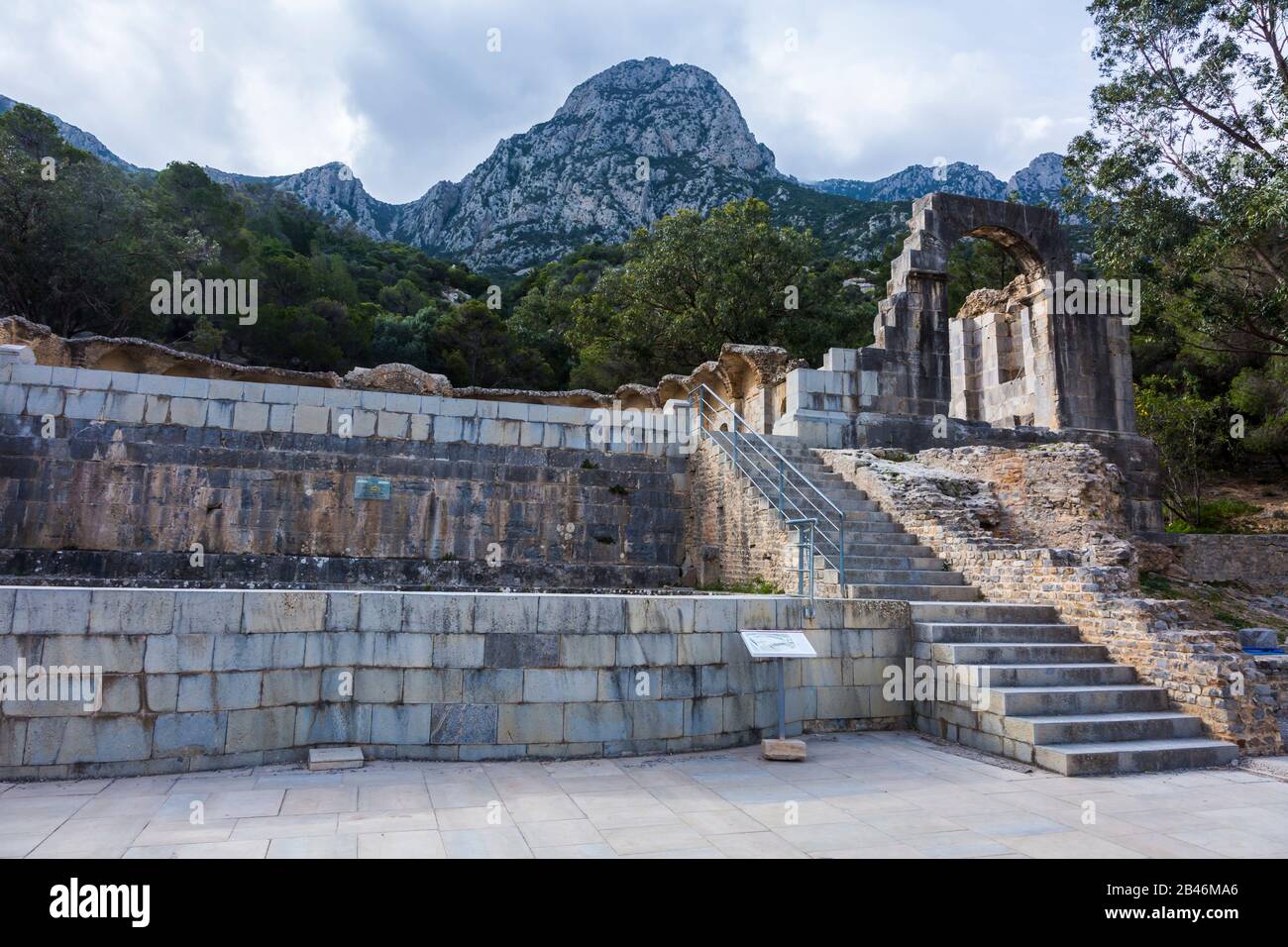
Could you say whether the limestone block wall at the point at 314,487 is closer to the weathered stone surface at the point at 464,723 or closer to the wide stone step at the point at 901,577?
the wide stone step at the point at 901,577

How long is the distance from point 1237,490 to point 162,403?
110 feet

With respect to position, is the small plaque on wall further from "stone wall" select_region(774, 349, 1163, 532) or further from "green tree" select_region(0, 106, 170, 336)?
"green tree" select_region(0, 106, 170, 336)

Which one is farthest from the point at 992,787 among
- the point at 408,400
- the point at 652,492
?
the point at 408,400

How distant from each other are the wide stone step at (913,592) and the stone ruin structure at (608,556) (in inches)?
1.5

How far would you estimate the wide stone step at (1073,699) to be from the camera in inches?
272

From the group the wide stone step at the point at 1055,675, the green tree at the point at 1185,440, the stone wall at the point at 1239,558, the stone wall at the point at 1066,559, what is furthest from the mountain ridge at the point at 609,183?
the wide stone step at the point at 1055,675

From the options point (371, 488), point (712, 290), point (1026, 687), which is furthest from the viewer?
point (712, 290)

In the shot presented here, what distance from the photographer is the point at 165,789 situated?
5.29 m

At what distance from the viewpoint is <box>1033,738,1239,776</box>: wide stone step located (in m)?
6.20

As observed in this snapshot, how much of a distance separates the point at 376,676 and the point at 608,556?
704 centimetres

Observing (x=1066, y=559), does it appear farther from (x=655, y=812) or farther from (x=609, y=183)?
(x=609, y=183)

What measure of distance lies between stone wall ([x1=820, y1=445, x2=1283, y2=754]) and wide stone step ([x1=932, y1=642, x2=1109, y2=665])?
10.6 inches

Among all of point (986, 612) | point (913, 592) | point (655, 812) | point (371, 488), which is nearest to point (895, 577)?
point (913, 592)

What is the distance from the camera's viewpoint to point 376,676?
6277 millimetres
